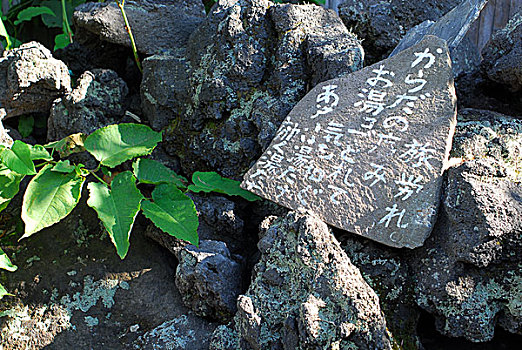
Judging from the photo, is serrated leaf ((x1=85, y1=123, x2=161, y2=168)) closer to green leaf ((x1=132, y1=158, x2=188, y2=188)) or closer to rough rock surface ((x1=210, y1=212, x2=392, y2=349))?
green leaf ((x1=132, y1=158, x2=188, y2=188))

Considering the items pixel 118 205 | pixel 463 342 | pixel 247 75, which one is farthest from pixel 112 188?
pixel 463 342

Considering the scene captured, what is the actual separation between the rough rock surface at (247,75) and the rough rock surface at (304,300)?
57 centimetres

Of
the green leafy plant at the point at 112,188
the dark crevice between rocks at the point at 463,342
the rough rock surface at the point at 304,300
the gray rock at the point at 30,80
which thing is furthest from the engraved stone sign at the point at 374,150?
the gray rock at the point at 30,80

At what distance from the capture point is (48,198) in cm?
200

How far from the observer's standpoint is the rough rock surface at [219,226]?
220cm

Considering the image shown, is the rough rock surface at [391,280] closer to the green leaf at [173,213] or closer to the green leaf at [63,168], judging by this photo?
the green leaf at [173,213]

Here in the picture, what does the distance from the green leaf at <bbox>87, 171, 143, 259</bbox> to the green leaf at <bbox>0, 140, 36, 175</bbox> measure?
0.26 meters

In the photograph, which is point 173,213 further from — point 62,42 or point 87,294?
point 62,42

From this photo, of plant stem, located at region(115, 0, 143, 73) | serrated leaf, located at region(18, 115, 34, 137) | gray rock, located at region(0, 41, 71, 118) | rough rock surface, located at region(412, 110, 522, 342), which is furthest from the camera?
serrated leaf, located at region(18, 115, 34, 137)

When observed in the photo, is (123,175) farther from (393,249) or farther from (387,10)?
(387,10)

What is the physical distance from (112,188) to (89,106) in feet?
2.35

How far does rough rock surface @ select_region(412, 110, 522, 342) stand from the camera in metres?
1.77

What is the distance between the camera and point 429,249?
6.19ft

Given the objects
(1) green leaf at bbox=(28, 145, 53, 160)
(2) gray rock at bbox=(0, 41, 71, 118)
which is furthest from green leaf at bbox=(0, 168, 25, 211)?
(2) gray rock at bbox=(0, 41, 71, 118)
